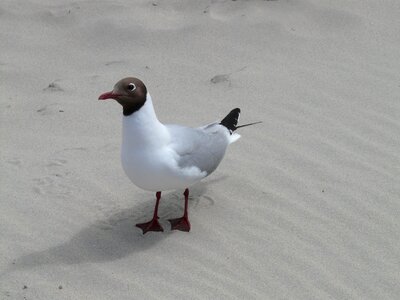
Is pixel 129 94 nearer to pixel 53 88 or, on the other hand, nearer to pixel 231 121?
pixel 231 121

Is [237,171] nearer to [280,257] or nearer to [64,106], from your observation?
[280,257]

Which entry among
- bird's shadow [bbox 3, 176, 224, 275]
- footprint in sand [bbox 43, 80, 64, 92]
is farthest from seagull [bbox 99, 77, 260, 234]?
footprint in sand [bbox 43, 80, 64, 92]

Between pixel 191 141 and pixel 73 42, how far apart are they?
135 inches

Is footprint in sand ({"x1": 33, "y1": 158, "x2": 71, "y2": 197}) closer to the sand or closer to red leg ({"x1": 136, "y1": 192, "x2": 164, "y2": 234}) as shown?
the sand

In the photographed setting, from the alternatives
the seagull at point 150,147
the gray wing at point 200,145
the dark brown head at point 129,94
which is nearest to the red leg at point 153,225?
the seagull at point 150,147

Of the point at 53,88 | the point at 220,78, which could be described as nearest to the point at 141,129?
the point at 220,78

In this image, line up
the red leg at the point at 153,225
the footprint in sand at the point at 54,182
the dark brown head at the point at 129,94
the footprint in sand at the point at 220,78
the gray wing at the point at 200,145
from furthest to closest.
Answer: the footprint in sand at the point at 220,78, the footprint in sand at the point at 54,182, the red leg at the point at 153,225, the gray wing at the point at 200,145, the dark brown head at the point at 129,94

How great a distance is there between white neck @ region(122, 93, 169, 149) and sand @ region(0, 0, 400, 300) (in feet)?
2.16

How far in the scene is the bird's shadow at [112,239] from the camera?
163 inches

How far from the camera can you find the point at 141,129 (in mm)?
4102

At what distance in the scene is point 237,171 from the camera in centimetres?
513

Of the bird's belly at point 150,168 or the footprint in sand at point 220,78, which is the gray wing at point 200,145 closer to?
the bird's belly at point 150,168

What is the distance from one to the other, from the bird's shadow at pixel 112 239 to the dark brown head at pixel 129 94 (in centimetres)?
84

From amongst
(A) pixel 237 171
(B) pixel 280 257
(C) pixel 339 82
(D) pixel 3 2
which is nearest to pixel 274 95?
(C) pixel 339 82
